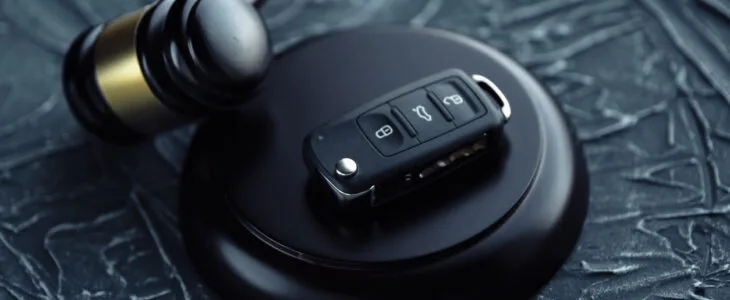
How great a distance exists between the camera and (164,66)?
54cm

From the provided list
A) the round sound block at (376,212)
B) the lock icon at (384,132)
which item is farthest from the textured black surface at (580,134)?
the lock icon at (384,132)

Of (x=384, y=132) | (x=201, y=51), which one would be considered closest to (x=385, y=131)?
(x=384, y=132)

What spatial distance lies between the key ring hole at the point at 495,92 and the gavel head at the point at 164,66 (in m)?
0.13

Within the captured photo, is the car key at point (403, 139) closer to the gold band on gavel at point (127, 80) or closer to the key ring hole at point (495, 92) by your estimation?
the key ring hole at point (495, 92)

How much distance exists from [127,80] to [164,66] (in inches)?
1.4

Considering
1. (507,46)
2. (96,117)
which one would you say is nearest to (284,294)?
(96,117)

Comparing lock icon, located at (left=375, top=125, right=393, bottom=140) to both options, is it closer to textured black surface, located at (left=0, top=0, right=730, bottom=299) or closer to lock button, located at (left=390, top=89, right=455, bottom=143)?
lock button, located at (left=390, top=89, right=455, bottom=143)

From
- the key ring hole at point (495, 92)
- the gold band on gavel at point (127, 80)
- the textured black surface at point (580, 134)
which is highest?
the gold band on gavel at point (127, 80)

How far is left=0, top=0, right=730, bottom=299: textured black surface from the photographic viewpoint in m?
0.57

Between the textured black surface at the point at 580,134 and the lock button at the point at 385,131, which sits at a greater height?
the lock button at the point at 385,131

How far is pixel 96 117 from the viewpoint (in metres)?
0.59

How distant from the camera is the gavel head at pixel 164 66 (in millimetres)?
525

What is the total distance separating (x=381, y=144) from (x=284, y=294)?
10cm

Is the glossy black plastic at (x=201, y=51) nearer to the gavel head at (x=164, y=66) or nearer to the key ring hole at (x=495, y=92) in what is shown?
the gavel head at (x=164, y=66)
